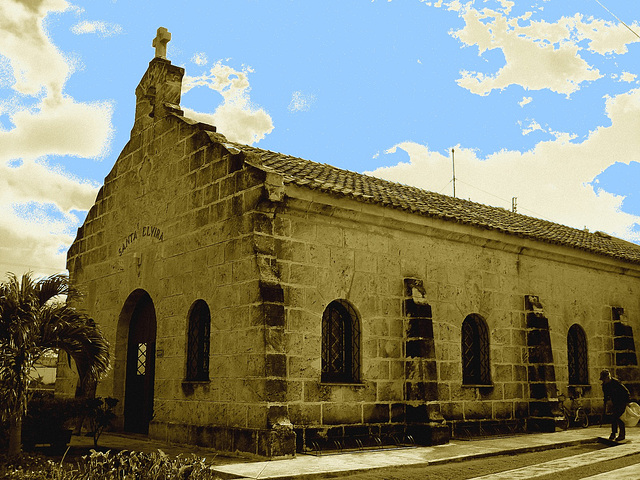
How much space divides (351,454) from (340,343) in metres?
2.22

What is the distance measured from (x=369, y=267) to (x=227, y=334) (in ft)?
10.3

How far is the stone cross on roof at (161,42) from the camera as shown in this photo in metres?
15.5

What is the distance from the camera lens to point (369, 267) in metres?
13.1

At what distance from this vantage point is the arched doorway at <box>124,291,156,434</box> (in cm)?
1485

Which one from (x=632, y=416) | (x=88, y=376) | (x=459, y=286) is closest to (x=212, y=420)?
(x=88, y=376)

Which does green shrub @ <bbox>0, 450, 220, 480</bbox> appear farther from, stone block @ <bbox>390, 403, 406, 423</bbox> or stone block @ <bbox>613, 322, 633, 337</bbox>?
stone block @ <bbox>613, 322, 633, 337</bbox>

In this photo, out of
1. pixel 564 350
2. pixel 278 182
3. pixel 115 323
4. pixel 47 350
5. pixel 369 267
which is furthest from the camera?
pixel 564 350

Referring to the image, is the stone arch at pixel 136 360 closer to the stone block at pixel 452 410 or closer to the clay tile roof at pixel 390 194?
the clay tile roof at pixel 390 194

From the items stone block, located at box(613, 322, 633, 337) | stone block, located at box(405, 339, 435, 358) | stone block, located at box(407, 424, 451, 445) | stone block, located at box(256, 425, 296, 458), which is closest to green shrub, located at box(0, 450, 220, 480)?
stone block, located at box(256, 425, 296, 458)

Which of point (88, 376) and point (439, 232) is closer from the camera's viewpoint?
point (88, 376)

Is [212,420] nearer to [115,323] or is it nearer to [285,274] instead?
[285,274]

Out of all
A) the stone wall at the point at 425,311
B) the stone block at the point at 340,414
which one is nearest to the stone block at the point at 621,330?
the stone wall at the point at 425,311

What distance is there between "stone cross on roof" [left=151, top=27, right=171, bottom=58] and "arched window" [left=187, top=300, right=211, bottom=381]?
6.21 metres

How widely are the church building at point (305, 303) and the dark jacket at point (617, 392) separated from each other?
1740 millimetres
